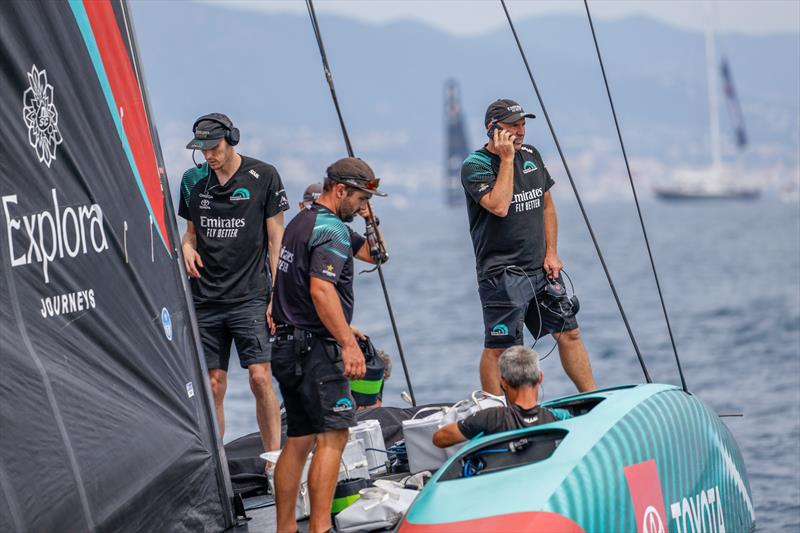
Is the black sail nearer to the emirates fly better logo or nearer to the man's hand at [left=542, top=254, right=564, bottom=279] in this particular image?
the emirates fly better logo

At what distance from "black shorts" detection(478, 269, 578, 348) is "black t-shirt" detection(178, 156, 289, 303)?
3.93ft

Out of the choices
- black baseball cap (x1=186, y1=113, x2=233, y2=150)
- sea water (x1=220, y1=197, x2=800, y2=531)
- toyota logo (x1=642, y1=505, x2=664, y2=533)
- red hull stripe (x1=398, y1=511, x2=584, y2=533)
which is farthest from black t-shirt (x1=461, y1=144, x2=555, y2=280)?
sea water (x1=220, y1=197, x2=800, y2=531)

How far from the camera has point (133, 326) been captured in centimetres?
567

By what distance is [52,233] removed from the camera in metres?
5.17

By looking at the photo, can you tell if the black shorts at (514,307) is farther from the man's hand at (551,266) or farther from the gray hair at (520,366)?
the gray hair at (520,366)

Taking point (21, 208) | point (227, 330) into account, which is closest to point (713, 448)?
point (227, 330)

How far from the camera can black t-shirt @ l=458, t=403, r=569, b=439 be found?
5.51 metres

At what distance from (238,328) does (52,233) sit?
1.80 meters

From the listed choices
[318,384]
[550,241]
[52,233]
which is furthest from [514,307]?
[52,233]

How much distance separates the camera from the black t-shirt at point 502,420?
5.51 metres

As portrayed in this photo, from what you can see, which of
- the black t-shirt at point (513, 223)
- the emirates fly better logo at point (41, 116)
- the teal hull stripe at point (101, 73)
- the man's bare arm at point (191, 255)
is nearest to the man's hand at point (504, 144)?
the black t-shirt at point (513, 223)

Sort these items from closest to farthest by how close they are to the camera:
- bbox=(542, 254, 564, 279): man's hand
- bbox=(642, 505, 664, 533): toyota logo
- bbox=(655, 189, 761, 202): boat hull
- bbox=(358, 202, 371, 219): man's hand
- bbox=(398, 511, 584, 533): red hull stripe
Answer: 1. bbox=(398, 511, 584, 533): red hull stripe
2. bbox=(642, 505, 664, 533): toyota logo
3. bbox=(358, 202, 371, 219): man's hand
4. bbox=(542, 254, 564, 279): man's hand
5. bbox=(655, 189, 761, 202): boat hull

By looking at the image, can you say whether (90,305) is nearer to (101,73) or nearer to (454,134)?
(101,73)

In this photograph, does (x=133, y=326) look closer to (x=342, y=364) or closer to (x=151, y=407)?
(x=151, y=407)
